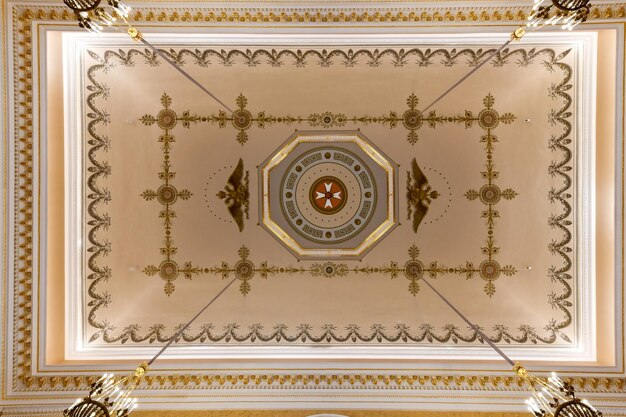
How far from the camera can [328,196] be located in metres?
5.71

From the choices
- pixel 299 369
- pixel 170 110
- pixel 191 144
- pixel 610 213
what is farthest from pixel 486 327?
pixel 170 110

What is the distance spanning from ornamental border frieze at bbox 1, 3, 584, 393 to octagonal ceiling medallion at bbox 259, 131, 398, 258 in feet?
5.52

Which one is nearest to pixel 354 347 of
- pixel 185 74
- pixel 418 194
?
pixel 418 194

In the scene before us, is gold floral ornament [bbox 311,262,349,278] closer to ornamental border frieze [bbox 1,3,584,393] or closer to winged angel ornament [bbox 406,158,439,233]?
winged angel ornament [bbox 406,158,439,233]

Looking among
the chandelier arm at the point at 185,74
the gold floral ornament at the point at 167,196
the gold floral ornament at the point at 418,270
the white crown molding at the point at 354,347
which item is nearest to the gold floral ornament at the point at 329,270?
the gold floral ornament at the point at 418,270

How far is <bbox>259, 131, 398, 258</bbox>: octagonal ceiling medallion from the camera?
5594 millimetres

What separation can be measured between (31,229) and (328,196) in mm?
4027

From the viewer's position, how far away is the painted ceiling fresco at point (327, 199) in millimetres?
5391

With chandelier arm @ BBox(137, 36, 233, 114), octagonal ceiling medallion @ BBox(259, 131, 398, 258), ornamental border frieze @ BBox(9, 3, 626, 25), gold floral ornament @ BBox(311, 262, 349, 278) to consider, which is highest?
ornamental border frieze @ BBox(9, 3, 626, 25)

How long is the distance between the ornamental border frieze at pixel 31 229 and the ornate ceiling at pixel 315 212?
1.1 inches

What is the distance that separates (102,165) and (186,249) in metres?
1.70

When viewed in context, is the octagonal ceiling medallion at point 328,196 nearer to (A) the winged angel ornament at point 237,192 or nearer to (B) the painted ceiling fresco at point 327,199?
(B) the painted ceiling fresco at point 327,199

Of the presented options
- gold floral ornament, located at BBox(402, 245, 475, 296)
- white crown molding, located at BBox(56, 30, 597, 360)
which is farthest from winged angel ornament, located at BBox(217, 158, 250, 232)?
gold floral ornament, located at BBox(402, 245, 475, 296)

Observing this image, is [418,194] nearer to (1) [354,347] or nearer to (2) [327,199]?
(2) [327,199]
